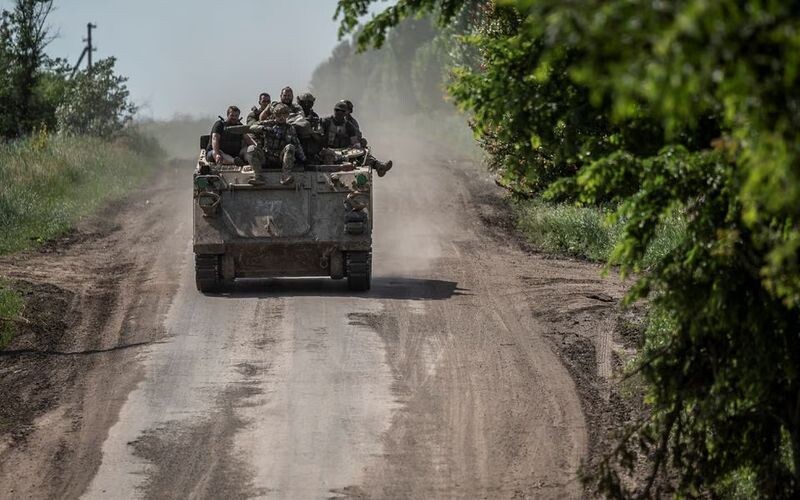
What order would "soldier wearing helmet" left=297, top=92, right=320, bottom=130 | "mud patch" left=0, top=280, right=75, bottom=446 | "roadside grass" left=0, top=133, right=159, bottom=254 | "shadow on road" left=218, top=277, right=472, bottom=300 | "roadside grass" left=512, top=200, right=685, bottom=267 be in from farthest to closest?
"roadside grass" left=0, top=133, right=159, bottom=254, "roadside grass" left=512, top=200, right=685, bottom=267, "soldier wearing helmet" left=297, top=92, right=320, bottom=130, "shadow on road" left=218, top=277, right=472, bottom=300, "mud patch" left=0, top=280, right=75, bottom=446

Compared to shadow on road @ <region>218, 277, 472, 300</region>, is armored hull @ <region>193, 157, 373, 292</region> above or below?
above

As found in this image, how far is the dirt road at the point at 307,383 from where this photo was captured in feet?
33.4

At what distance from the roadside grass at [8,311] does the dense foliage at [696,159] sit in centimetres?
781

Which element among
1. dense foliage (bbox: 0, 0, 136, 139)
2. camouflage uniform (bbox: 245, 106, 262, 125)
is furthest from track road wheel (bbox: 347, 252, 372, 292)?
dense foliage (bbox: 0, 0, 136, 139)

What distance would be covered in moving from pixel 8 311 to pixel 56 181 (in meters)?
14.1

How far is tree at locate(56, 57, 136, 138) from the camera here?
40438mm

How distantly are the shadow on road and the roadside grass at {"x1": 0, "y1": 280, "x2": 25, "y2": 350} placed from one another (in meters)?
2.46

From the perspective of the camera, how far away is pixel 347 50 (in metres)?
126

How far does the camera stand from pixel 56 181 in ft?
96.1

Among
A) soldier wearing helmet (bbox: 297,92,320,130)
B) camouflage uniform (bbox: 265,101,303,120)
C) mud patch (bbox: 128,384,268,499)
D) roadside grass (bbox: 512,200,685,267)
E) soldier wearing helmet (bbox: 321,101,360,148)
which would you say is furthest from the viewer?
roadside grass (bbox: 512,200,685,267)

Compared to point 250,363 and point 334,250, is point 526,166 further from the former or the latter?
point 334,250

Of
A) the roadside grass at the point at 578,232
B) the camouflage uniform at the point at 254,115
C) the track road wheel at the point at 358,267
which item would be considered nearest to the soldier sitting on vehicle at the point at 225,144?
the camouflage uniform at the point at 254,115

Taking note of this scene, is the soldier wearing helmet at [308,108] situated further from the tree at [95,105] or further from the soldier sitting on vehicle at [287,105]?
the tree at [95,105]

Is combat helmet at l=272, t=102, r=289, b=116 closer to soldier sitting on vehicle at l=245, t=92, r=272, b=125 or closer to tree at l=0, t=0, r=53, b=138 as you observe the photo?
soldier sitting on vehicle at l=245, t=92, r=272, b=125
